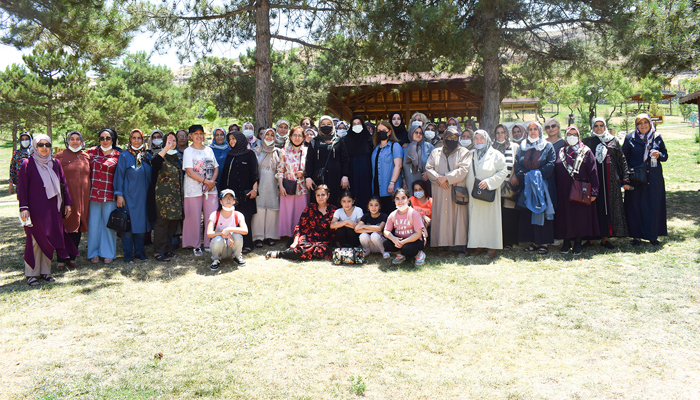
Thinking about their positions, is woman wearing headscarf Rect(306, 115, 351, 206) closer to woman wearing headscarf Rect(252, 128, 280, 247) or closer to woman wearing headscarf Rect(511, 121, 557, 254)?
woman wearing headscarf Rect(252, 128, 280, 247)

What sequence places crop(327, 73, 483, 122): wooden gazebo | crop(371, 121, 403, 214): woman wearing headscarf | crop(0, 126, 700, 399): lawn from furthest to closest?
crop(327, 73, 483, 122): wooden gazebo → crop(371, 121, 403, 214): woman wearing headscarf → crop(0, 126, 700, 399): lawn

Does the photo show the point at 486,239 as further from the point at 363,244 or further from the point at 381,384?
the point at 381,384

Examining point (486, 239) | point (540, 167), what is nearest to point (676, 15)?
point (540, 167)

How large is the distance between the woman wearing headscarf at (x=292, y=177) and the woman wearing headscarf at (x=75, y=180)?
7.58 feet

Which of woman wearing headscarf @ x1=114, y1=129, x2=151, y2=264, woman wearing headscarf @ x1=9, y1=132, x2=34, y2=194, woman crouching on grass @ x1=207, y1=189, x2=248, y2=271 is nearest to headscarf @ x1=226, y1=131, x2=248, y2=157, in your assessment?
woman crouching on grass @ x1=207, y1=189, x2=248, y2=271

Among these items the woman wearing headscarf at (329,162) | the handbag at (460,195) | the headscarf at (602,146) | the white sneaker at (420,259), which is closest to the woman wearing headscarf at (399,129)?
the woman wearing headscarf at (329,162)

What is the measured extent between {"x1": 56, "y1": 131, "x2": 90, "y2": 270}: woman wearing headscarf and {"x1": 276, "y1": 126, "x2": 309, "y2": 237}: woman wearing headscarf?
7.58 feet

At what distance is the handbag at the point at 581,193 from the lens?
18.1 ft

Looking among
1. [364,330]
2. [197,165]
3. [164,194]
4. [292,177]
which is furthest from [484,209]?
[164,194]

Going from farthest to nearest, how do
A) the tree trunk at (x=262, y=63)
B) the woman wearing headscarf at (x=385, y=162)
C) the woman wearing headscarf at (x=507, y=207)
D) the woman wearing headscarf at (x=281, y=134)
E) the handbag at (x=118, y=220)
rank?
the tree trunk at (x=262, y=63) < the woman wearing headscarf at (x=281, y=134) < the woman wearing headscarf at (x=385, y=162) < the woman wearing headscarf at (x=507, y=207) < the handbag at (x=118, y=220)

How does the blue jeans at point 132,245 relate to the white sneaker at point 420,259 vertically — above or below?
above

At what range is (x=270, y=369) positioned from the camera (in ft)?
10.1

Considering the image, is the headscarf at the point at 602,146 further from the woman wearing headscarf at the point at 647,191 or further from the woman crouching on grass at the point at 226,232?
the woman crouching on grass at the point at 226,232

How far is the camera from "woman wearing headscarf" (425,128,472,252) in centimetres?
569
